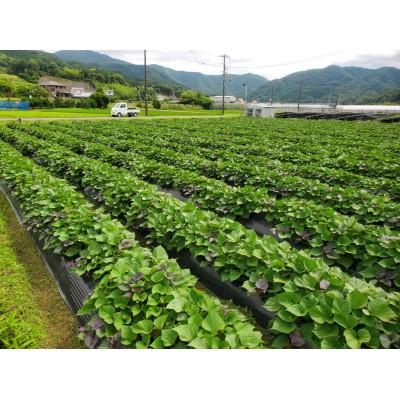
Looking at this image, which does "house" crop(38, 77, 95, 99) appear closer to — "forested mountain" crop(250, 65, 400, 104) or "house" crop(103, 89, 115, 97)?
"house" crop(103, 89, 115, 97)

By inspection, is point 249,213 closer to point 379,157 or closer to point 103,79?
point 379,157

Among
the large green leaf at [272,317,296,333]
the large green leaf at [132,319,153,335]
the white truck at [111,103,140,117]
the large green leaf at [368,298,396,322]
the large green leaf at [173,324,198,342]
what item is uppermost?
the large green leaf at [368,298,396,322]

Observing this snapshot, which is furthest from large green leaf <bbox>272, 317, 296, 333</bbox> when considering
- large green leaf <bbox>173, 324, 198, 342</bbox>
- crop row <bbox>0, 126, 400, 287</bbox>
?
A: crop row <bbox>0, 126, 400, 287</bbox>

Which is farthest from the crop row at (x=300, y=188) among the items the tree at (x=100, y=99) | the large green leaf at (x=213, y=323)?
the tree at (x=100, y=99)

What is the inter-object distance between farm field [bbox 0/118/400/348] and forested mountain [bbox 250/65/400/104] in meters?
96.4

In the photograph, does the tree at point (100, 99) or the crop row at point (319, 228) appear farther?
the tree at point (100, 99)

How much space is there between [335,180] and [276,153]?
2.96 m

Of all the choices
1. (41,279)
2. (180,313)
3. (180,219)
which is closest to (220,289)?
(180,219)

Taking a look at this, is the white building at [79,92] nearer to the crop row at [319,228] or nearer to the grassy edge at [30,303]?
the crop row at [319,228]

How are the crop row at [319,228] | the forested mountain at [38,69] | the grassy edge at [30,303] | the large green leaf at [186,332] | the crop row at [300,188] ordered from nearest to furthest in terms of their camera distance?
1. the large green leaf at [186,332]
2. the grassy edge at [30,303]
3. the crop row at [319,228]
4. the crop row at [300,188]
5. the forested mountain at [38,69]

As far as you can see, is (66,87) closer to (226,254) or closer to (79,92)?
(79,92)

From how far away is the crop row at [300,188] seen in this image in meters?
4.52

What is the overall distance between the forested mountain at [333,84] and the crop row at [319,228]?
96613 mm

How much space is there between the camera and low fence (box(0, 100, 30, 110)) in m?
35.8
